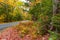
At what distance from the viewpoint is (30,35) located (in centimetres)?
1150

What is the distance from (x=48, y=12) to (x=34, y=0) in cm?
658

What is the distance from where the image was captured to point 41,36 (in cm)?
1066

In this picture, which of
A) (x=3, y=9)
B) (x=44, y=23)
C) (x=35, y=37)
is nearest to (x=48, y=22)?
(x=44, y=23)

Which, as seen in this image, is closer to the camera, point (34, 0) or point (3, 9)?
point (34, 0)

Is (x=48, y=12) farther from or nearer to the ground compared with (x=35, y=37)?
farther from the ground

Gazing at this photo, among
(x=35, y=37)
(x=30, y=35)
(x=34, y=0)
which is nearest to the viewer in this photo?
(x=35, y=37)

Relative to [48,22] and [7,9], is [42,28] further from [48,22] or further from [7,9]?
[7,9]

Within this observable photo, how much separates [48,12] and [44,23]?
0.73 m

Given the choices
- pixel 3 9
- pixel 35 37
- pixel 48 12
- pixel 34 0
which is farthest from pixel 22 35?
pixel 3 9

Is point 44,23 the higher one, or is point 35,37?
point 44,23

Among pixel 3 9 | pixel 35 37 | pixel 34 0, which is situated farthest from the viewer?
pixel 3 9

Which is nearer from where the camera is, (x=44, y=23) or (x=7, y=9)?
(x=44, y=23)

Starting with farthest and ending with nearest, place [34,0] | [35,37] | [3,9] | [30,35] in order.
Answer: [3,9] → [34,0] → [30,35] → [35,37]

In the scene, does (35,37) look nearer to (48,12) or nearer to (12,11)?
(48,12)
